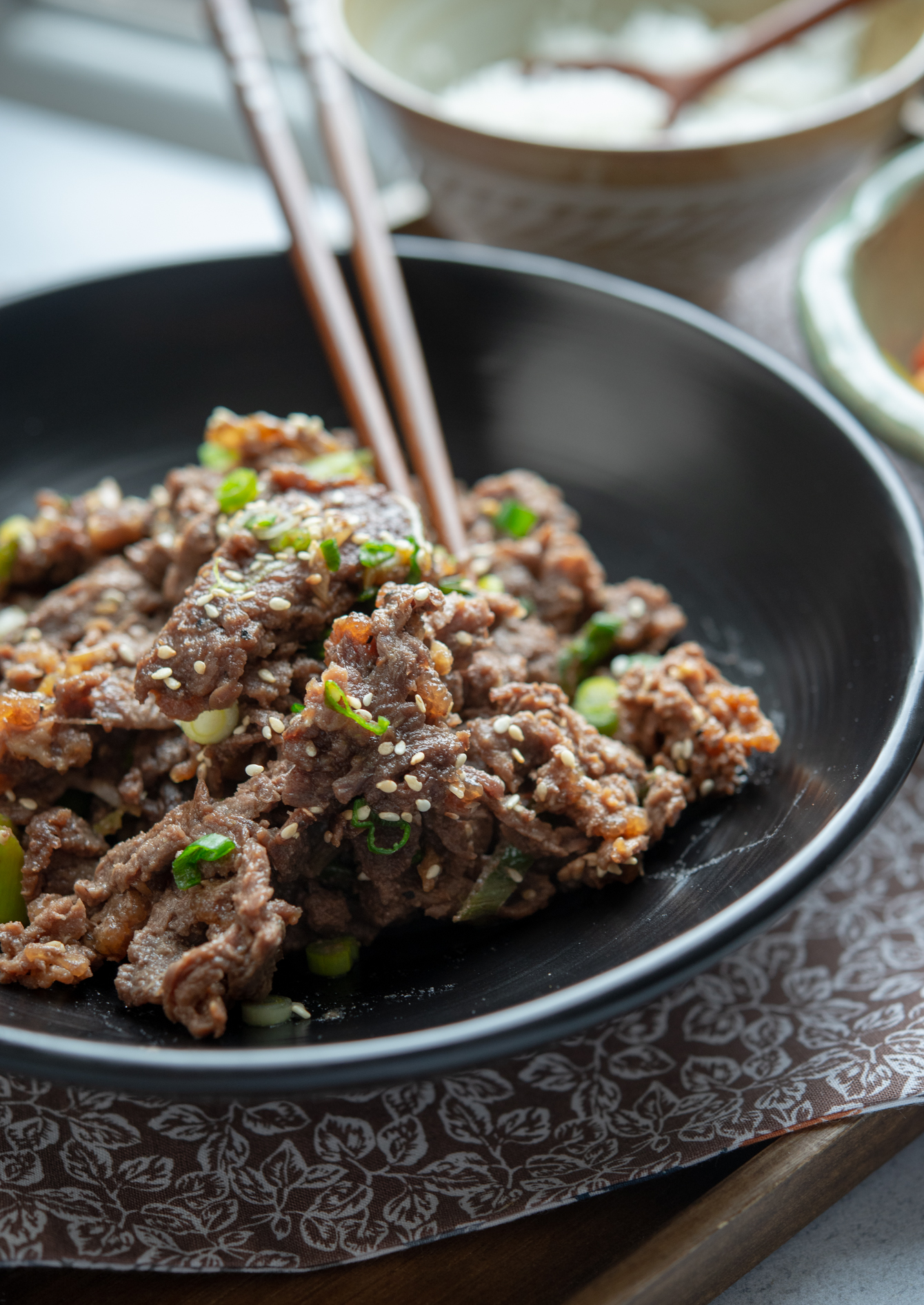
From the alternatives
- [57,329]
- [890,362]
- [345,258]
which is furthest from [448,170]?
[890,362]

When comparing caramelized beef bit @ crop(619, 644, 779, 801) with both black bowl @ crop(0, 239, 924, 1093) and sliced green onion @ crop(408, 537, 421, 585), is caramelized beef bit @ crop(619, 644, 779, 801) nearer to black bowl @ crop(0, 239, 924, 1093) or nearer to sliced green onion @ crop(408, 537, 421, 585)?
black bowl @ crop(0, 239, 924, 1093)

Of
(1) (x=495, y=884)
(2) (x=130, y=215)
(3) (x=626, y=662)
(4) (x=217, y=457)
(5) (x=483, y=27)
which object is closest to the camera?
(1) (x=495, y=884)

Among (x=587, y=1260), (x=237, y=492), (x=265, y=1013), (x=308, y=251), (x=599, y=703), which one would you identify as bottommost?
(x=587, y=1260)

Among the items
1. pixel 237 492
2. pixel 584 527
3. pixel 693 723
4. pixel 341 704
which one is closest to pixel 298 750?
pixel 341 704

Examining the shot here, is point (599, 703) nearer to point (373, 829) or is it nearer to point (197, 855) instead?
point (373, 829)

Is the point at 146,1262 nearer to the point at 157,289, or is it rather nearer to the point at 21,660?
the point at 21,660
